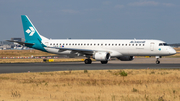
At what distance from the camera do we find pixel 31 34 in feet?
184

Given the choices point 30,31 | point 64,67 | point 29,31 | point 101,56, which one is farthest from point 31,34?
point 64,67

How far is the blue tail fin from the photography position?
2173 inches

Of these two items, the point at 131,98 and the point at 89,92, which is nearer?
the point at 131,98

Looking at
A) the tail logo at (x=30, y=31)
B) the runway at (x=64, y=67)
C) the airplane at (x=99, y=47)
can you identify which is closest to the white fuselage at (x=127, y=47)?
the airplane at (x=99, y=47)

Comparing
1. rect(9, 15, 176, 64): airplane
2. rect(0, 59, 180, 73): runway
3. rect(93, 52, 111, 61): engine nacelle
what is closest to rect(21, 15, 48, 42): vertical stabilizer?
rect(9, 15, 176, 64): airplane

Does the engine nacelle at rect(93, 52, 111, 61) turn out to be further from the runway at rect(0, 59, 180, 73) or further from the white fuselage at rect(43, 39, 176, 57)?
the runway at rect(0, 59, 180, 73)

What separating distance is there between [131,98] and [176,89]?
4.69 meters

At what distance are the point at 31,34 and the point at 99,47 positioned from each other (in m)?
13.8

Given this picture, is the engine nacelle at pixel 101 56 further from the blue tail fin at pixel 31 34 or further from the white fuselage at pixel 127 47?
the blue tail fin at pixel 31 34

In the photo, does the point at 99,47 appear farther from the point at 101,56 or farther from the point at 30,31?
the point at 30,31

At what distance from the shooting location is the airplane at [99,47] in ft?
160

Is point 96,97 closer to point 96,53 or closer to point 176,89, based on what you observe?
point 176,89

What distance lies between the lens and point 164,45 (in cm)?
4909

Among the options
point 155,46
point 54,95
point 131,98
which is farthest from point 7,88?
point 155,46
